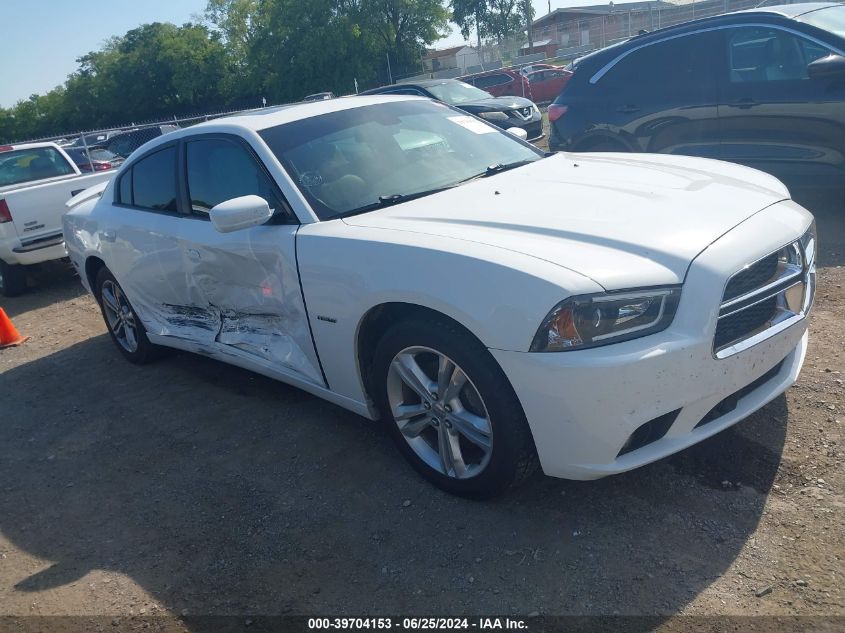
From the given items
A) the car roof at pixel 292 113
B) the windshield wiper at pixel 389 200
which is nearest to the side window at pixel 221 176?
the car roof at pixel 292 113

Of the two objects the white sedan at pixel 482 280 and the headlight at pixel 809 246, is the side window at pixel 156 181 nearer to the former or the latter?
the white sedan at pixel 482 280

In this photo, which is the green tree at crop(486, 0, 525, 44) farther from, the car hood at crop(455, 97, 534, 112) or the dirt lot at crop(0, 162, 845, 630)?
the dirt lot at crop(0, 162, 845, 630)

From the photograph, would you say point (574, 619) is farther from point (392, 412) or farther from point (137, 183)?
point (137, 183)

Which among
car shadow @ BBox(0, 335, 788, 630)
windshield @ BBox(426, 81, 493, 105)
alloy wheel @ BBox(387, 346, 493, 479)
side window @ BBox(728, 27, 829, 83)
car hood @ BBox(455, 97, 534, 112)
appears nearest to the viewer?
car shadow @ BBox(0, 335, 788, 630)

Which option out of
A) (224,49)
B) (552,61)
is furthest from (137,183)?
(224,49)

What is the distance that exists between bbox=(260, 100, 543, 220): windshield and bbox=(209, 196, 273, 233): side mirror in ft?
0.88

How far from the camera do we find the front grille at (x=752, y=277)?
2.78 meters

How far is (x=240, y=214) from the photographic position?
140 inches

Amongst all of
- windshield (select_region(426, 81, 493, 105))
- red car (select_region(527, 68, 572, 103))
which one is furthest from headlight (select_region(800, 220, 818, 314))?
red car (select_region(527, 68, 572, 103))

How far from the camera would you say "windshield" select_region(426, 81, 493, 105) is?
1463 centimetres

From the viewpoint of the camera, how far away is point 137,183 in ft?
17.2

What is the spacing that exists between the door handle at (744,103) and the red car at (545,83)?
71.7ft

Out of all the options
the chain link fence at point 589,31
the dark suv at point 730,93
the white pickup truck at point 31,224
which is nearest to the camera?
the dark suv at point 730,93

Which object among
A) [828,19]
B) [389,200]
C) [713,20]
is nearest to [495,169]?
[389,200]
